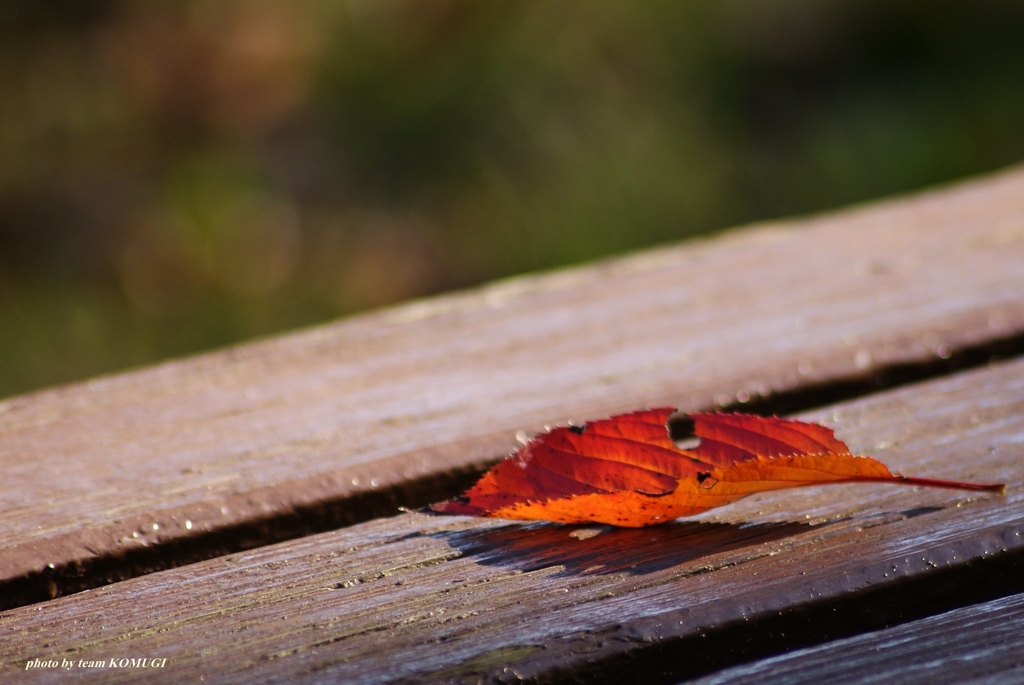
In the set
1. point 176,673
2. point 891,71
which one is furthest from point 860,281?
point 891,71

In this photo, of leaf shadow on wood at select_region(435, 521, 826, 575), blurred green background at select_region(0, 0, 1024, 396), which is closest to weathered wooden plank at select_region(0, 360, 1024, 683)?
leaf shadow on wood at select_region(435, 521, 826, 575)

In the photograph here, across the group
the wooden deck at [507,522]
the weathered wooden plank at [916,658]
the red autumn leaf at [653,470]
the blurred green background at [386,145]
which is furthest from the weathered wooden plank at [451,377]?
the blurred green background at [386,145]

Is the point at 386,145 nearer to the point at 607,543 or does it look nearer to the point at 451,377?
the point at 451,377

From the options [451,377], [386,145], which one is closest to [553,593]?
[451,377]

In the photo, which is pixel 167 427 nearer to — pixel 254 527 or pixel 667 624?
pixel 254 527

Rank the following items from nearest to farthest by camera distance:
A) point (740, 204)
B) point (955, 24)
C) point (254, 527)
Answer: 1. point (254, 527)
2. point (740, 204)
3. point (955, 24)

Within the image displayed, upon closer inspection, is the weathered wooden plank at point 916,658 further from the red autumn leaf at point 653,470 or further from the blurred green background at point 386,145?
the blurred green background at point 386,145

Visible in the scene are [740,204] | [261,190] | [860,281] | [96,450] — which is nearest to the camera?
[96,450]
